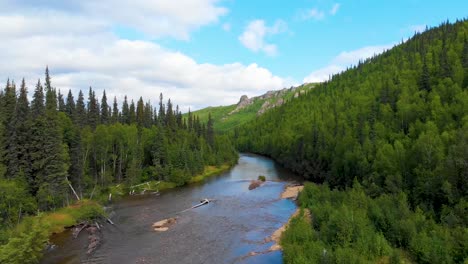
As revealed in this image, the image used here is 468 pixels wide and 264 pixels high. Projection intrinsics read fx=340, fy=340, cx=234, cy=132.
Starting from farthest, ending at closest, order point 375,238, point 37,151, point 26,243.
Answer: point 37,151, point 26,243, point 375,238

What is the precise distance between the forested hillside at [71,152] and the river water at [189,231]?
9958 mm

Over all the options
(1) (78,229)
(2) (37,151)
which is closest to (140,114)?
(2) (37,151)

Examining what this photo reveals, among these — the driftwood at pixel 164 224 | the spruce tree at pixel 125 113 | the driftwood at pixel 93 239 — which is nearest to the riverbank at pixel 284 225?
the driftwood at pixel 164 224

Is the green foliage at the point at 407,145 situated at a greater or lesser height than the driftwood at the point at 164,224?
greater

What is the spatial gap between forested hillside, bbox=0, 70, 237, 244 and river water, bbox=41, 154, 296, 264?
9958 mm

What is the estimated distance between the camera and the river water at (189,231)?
4312 cm

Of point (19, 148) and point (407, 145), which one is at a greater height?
point (19, 148)

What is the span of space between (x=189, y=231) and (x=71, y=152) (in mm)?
38091

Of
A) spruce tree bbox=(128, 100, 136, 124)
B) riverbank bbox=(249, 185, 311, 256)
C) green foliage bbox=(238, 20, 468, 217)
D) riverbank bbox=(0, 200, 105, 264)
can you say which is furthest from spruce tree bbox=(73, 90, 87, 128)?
green foliage bbox=(238, 20, 468, 217)

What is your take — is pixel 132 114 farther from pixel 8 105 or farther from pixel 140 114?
pixel 8 105

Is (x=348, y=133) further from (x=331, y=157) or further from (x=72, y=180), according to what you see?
(x=72, y=180)

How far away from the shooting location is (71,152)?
2982 inches

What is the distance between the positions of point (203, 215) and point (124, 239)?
17.0m

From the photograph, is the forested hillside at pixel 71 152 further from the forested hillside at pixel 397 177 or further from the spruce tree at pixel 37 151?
the forested hillside at pixel 397 177
